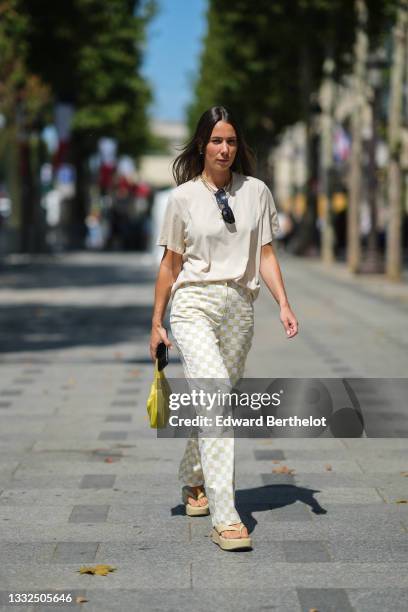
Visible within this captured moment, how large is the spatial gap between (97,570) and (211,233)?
1464 mm

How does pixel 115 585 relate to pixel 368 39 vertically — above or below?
below

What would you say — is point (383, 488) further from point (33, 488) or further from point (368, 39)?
point (368, 39)

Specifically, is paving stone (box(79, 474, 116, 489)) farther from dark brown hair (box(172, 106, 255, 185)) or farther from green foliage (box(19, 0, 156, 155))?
green foliage (box(19, 0, 156, 155))

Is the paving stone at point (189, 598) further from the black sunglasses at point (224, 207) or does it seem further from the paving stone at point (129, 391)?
the paving stone at point (129, 391)

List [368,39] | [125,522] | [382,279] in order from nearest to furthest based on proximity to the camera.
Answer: [125,522] → [382,279] → [368,39]

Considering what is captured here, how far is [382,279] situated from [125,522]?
24.3 meters

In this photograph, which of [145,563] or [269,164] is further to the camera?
[269,164]

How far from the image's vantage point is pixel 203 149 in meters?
6.04

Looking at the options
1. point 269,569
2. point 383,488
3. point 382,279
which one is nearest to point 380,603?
point 269,569

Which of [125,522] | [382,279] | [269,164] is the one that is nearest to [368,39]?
[382,279]

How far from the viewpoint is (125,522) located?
6.36 m

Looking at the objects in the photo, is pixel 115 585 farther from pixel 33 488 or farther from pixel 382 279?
pixel 382 279

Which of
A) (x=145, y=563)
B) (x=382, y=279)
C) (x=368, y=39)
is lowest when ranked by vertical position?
(x=382, y=279)

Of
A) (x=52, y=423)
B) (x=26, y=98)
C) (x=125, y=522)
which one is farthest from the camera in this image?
(x=26, y=98)
